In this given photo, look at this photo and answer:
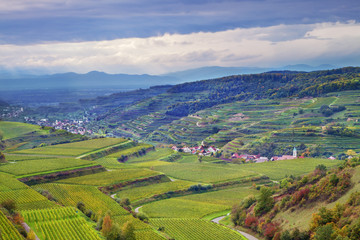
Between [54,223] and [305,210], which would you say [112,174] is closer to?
[54,223]

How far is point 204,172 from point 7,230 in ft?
215

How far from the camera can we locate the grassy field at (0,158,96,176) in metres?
79.7

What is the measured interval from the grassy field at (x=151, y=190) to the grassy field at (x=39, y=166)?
1660 cm

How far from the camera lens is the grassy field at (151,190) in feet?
249

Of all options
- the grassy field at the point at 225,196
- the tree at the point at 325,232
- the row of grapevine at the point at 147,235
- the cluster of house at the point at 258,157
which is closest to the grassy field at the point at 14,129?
the cluster of house at the point at 258,157

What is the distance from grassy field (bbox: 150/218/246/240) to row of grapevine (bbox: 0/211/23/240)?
23.1 metres

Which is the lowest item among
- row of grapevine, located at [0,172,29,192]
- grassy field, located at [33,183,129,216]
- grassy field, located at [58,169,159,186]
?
grassy field, located at [58,169,159,186]

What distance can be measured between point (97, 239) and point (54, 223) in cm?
766

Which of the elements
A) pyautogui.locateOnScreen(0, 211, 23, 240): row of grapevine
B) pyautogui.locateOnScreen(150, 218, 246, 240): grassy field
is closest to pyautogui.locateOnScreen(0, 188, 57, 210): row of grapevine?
pyautogui.locateOnScreen(0, 211, 23, 240): row of grapevine

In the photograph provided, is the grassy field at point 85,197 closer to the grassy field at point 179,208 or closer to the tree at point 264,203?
the grassy field at point 179,208

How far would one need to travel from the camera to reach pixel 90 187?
74625 mm

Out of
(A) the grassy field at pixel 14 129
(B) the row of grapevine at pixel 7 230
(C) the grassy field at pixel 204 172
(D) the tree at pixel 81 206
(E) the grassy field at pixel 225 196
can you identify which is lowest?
(E) the grassy field at pixel 225 196

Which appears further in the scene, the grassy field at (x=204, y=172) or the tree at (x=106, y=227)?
the grassy field at (x=204, y=172)

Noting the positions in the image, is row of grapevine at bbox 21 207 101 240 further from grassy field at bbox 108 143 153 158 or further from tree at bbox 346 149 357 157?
tree at bbox 346 149 357 157
